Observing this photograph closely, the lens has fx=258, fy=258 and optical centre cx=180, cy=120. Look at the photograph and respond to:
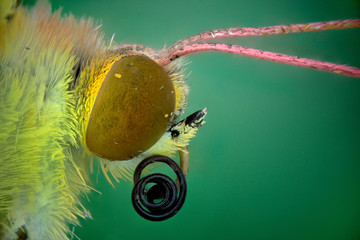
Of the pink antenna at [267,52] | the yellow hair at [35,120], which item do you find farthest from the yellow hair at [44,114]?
the pink antenna at [267,52]

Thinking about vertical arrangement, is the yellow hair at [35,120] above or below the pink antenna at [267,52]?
below

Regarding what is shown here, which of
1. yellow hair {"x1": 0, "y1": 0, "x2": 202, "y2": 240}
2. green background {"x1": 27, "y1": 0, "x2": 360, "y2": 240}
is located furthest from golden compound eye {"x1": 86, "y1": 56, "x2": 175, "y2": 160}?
green background {"x1": 27, "y1": 0, "x2": 360, "y2": 240}

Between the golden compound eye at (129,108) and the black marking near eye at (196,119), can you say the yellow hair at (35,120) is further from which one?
the black marking near eye at (196,119)

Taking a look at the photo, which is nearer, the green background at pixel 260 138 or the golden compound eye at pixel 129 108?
the golden compound eye at pixel 129 108

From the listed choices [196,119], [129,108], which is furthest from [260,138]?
[129,108]

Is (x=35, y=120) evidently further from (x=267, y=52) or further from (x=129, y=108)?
(x=267, y=52)

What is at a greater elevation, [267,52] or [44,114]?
[267,52]

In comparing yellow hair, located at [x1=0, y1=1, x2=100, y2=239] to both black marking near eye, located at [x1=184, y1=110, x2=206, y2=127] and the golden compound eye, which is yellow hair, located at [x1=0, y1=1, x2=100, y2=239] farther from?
black marking near eye, located at [x1=184, y1=110, x2=206, y2=127]

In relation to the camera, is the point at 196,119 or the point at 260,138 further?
the point at 260,138
